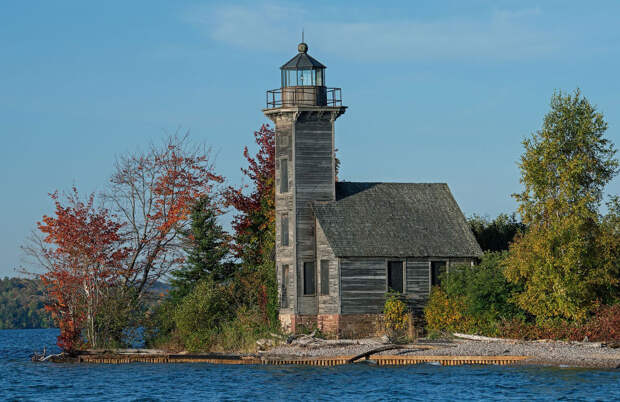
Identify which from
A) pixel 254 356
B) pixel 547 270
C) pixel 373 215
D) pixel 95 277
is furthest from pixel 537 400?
pixel 95 277

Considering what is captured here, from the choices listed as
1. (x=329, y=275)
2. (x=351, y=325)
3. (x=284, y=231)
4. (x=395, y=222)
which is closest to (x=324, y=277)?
(x=329, y=275)

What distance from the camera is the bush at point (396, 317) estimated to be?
137 ft

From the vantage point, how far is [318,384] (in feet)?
106

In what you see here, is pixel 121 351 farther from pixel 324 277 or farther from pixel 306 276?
pixel 324 277

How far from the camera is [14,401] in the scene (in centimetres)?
3144

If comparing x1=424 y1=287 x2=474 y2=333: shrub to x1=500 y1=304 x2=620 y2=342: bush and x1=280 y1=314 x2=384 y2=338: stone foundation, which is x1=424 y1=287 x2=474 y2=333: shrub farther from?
x1=280 y1=314 x2=384 y2=338: stone foundation

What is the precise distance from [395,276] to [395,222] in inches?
107

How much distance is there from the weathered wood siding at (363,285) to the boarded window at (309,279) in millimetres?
1887

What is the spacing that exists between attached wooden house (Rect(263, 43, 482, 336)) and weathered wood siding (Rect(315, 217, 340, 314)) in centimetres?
4

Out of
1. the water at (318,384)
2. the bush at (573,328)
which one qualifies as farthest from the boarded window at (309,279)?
the bush at (573,328)

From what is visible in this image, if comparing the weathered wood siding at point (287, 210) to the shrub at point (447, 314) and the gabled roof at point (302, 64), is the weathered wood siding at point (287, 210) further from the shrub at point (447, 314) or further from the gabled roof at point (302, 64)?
the shrub at point (447, 314)

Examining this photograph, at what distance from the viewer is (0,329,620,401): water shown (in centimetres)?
2931

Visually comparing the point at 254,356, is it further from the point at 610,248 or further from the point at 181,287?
the point at 610,248

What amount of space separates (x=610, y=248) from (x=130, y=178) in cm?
2333
